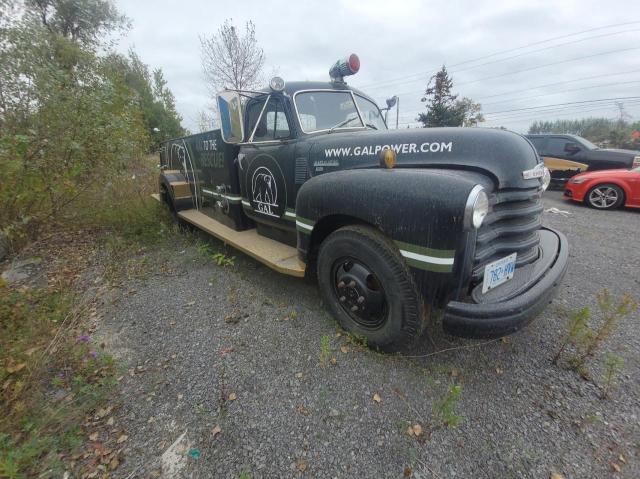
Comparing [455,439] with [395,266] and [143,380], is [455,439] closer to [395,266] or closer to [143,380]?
[395,266]

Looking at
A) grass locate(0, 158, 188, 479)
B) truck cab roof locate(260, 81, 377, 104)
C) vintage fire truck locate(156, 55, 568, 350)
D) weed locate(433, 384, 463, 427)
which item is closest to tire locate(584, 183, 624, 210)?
vintage fire truck locate(156, 55, 568, 350)

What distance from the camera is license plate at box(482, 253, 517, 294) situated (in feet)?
6.11

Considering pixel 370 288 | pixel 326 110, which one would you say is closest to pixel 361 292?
pixel 370 288

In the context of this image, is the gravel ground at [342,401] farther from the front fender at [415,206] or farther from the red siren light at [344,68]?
the red siren light at [344,68]

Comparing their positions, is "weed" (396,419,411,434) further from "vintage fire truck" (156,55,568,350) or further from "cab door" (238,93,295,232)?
"cab door" (238,93,295,232)

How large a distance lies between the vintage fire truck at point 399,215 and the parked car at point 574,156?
26.2ft

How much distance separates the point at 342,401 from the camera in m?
1.96

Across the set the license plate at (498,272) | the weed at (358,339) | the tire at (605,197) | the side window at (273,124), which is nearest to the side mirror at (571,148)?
the tire at (605,197)

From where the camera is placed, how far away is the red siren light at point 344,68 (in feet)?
10.7

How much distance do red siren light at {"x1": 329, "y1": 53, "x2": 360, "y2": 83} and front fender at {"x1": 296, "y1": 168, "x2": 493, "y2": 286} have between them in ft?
5.80

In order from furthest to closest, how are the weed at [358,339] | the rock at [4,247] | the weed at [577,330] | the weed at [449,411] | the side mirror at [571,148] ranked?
1. the side mirror at [571,148]
2. the rock at [4,247]
3. the weed at [358,339]
4. the weed at [577,330]
5. the weed at [449,411]

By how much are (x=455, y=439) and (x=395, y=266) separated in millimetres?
1066

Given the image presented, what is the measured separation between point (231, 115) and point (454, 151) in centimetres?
231

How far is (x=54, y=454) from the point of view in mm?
1635
